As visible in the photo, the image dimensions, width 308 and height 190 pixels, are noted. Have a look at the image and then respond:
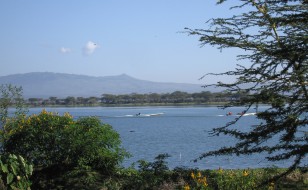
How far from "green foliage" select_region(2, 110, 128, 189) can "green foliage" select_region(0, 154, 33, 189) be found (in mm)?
2237

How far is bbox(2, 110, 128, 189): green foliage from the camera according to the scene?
11211mm

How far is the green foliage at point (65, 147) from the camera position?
11.2m

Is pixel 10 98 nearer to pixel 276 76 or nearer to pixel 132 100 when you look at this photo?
pixel 276 76

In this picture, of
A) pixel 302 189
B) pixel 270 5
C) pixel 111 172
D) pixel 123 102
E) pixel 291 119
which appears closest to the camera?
pixel 291 119

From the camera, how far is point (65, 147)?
11406mm

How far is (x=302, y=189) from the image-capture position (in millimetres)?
9414

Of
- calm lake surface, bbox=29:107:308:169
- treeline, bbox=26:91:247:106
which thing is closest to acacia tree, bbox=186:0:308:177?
calm lake surface, bbox=29:107:308:169

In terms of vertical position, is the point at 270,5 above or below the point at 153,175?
above

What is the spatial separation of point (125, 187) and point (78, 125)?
104 inches

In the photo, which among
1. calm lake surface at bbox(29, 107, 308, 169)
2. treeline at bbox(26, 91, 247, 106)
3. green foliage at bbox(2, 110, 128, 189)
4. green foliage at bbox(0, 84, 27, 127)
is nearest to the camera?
green foliage at bbox(2, 110, 128, 189)

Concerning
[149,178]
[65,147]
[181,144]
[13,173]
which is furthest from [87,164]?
[181,144]

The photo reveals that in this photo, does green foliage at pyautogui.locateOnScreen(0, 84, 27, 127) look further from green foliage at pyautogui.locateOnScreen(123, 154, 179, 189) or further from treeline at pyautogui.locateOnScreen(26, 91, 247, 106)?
treeline at pyautogui.locateOnScreen(26, 91, 247, 106)

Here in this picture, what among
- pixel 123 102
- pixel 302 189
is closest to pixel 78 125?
→ pixel 302 189

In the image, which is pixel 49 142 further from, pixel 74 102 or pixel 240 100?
pixel 74 102
